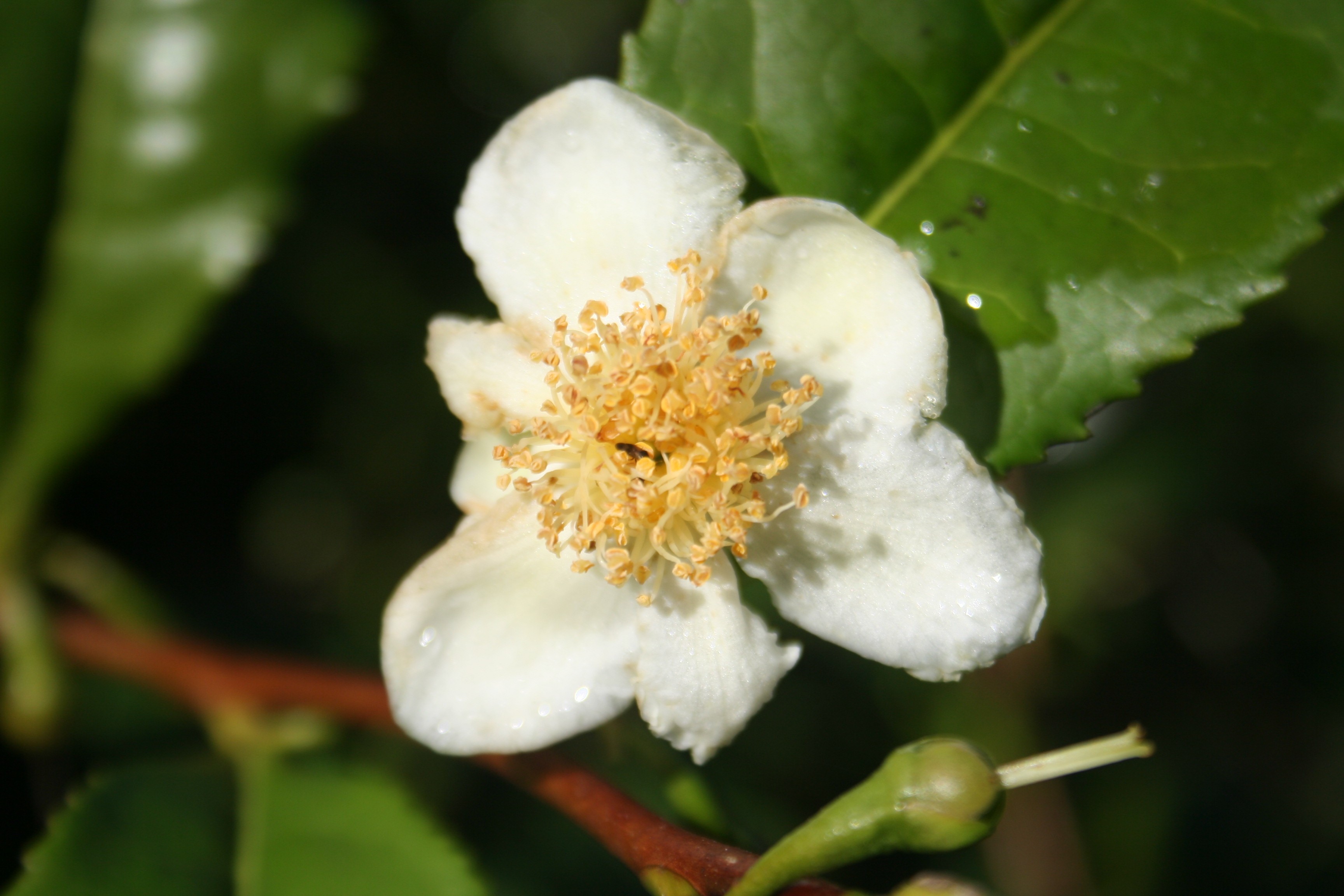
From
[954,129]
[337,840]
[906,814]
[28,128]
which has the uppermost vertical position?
[954,129]

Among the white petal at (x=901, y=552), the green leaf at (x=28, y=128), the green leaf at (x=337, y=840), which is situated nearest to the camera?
the white petal at (x=901, y=552)

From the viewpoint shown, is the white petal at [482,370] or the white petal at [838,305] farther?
the white petal at [482,370]

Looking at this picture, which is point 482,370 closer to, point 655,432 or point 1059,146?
point 655,432

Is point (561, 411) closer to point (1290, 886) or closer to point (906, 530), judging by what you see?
point (906, 530)

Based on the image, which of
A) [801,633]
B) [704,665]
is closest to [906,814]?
[704,665]

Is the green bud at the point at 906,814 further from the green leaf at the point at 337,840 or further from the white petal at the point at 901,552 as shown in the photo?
the green leaf at the point at 337,840

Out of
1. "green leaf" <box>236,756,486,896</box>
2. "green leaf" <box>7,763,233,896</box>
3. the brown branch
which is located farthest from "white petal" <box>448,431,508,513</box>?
"green leaf" <box>7,763,233,896</box>

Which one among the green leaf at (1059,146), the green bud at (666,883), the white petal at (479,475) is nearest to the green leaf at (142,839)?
the white petal at (479,475)

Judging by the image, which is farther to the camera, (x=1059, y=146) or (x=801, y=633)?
(x=801, y=633)
